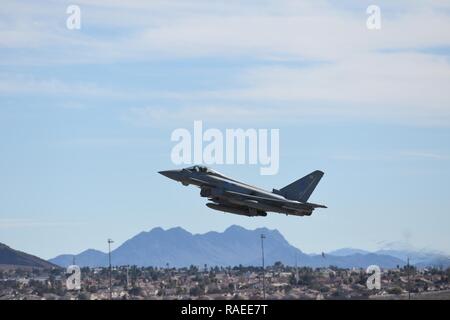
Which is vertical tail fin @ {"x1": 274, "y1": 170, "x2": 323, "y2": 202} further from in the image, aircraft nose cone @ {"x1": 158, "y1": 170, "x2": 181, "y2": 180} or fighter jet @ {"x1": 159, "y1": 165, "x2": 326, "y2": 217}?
aircraft nose cone @ {"x1": 158, "y1": 170, "x2": 181, "y2": 180}

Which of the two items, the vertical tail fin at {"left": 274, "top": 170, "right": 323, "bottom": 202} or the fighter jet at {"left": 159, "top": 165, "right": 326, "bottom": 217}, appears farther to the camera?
the vertical tail fin at {"left": 274, "top": 170, "right": 323, "bottom": 202}

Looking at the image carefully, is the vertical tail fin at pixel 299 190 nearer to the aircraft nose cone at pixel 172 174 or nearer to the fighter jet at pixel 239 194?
the fighter jet at pixel 239 194

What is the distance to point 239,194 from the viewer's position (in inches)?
5221

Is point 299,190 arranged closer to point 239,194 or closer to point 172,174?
point 239,194

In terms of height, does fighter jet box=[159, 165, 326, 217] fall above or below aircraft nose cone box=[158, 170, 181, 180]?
below

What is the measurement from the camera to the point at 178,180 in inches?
5300

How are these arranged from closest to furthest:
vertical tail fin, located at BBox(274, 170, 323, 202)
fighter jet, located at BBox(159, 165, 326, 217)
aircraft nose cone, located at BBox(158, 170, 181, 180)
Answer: fighter jet, located at BBox(159, 165, 326, 217), aircraft nose cone, located at BBox(158, 170, 181, 180), vertical tail fin, located at BBox(274, 170, 323, 202)

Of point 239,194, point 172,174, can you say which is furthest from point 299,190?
point 172,174

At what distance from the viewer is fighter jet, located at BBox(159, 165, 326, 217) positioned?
132m

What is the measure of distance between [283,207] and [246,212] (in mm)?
4144

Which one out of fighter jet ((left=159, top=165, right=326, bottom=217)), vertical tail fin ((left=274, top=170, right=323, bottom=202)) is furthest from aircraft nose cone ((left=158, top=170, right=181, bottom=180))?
vertical tail fin ((left=274, top=170, right=323, bottom=202))
